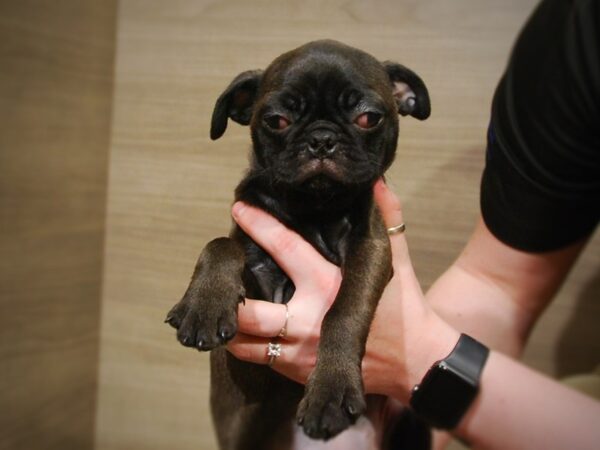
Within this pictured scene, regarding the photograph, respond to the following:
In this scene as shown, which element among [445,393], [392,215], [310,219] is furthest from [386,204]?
[445,393]

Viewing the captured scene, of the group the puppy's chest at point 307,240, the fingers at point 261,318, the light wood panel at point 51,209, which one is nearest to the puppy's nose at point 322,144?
the puppy's chest at point 307,240

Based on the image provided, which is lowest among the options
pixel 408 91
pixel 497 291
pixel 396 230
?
pixel 497 291

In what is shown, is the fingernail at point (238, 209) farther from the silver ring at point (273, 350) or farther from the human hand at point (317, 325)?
the silver ring at point (273, 350)

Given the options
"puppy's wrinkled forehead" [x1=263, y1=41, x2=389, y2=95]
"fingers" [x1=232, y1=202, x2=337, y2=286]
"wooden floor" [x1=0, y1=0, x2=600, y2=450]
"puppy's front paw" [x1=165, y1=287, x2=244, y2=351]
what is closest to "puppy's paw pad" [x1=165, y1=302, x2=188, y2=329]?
"puppy's front paw" [x1=165, y1=287, x2=244, y2=351]

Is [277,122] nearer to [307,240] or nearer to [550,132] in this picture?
[307,240]

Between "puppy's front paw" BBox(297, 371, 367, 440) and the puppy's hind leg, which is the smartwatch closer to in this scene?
"puppy's front paw" BBox(297, 371, 367, 440)
